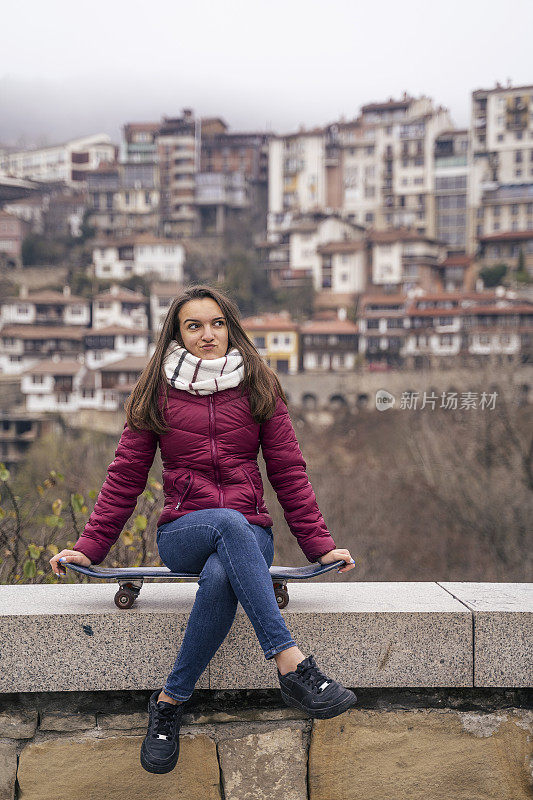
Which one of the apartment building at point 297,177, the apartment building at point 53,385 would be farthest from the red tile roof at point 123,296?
Answer: the apartment building at point 297,177

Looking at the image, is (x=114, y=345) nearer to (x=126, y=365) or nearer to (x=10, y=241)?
(x=126, y=365)

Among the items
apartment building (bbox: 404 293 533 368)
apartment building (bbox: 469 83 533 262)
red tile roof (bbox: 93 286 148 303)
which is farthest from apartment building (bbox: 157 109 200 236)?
apartment building (bbox: 469 83 533 262)

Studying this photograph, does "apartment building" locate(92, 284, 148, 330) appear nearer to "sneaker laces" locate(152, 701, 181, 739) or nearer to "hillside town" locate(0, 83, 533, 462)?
"hillside town" locate(0, 83, 533, 462)

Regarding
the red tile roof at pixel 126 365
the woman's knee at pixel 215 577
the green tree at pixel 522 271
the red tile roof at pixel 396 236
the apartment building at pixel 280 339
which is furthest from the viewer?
the red tile roof at pixel 396 236

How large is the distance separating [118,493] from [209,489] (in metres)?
0.26

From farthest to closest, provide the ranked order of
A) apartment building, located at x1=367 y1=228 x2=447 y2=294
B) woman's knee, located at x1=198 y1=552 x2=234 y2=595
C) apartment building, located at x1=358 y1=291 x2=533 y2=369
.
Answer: apartment building, located at x1=367 y1=228 x2=447 y2=294 < apartment building, located at x1=358 y1=291 x2=533 y2=369 < woman's knee, located at x1=198 y1=552 x2=234 y2=595

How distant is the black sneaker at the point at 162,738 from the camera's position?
2082 mm

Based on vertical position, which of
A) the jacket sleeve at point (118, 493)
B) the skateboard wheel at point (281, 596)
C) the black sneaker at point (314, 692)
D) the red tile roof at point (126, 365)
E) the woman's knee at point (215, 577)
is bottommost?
the red tile roof at point (126, 365)

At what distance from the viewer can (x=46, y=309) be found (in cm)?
4853

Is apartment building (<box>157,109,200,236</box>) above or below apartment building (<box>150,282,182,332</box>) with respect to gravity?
above

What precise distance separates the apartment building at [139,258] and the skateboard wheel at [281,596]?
4980cm

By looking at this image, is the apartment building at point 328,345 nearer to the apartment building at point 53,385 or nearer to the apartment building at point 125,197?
the apartment building at point 53,385

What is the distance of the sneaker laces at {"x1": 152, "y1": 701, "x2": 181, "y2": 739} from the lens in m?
2.11

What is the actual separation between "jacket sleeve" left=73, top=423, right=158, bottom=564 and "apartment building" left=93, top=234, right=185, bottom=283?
163ft
